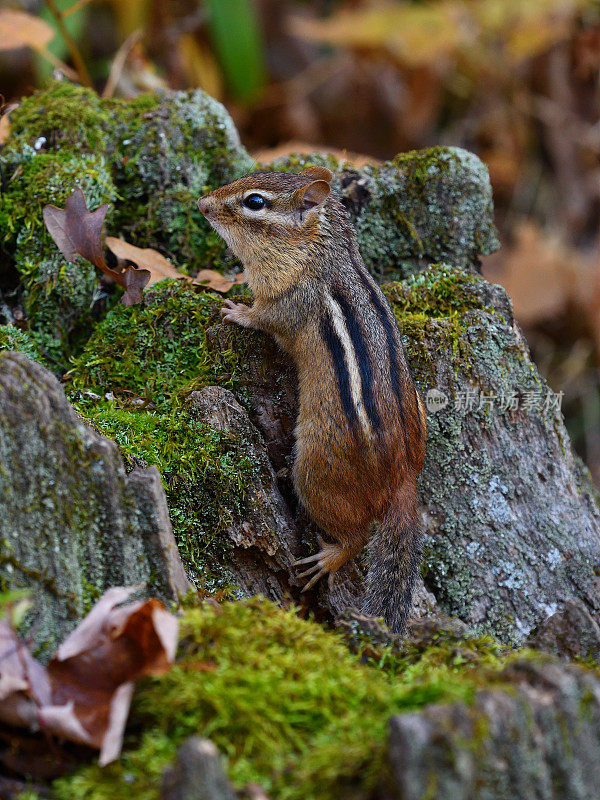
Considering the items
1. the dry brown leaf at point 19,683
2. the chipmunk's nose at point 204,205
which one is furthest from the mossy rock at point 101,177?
the dry brown leaf at point 19,683

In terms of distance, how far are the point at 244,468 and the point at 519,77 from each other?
24.1ft

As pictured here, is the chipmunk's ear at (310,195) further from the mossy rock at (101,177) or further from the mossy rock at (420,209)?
the mossy rock at (101,177)

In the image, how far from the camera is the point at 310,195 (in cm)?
433

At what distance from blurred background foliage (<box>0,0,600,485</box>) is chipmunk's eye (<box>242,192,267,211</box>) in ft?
10.7

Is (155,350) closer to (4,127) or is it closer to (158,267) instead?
(158,267)

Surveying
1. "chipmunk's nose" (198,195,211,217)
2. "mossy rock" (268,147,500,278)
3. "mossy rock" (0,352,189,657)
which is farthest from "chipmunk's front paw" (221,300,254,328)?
"mossy rock" (0,352,189,657)

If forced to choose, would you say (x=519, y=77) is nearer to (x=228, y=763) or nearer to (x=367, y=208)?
(x=367, y=208)

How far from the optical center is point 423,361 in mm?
3959

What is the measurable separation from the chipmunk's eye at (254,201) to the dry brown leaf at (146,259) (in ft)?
1.65

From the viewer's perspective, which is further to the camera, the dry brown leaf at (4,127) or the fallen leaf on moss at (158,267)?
the dry brown leaf at (4,127)

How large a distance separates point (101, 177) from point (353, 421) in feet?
6.32

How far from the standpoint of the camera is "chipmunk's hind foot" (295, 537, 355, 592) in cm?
352

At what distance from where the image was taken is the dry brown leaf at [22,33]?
498 centimetres

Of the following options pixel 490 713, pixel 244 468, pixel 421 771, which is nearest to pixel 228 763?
pixel 421 771
